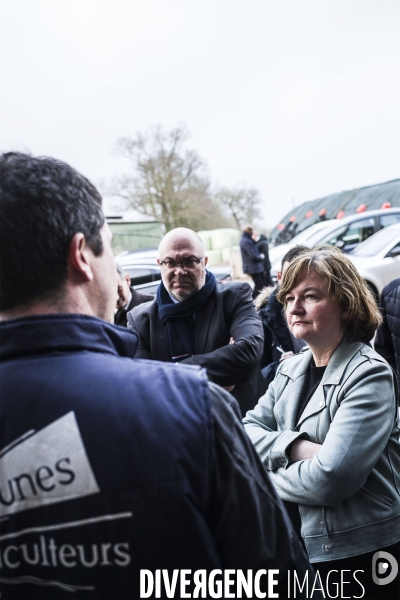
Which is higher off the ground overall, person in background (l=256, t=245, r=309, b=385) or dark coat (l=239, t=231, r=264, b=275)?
person in background (l=256, t=245, r=309, b=385)

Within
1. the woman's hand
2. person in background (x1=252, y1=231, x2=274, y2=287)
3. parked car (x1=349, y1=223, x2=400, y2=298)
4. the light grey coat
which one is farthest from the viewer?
person in background (x1=252, y1=231, x2=274, y2=287)

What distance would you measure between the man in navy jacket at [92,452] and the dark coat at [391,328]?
2.18 m

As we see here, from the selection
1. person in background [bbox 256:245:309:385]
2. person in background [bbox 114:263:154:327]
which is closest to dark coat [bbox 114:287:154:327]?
person in background [bbox 114:263:154:327]

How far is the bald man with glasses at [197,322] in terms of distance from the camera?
288cm

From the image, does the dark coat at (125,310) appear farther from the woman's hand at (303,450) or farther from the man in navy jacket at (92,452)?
the man in navy jacket at (92,452)

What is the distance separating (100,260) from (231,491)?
0.54 meters

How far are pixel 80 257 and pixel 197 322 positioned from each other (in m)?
1.99

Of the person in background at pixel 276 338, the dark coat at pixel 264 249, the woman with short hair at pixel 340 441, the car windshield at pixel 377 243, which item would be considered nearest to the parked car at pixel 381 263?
the car windshield at pixel 377 243

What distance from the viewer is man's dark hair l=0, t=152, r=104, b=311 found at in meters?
1.00

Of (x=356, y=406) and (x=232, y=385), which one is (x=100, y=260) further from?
(x=232, y=385)

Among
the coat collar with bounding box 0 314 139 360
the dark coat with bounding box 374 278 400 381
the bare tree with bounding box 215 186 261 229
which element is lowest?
the bare tree with bounding box 215 186 261 229

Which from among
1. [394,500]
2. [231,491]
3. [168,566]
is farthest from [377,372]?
[168,566]

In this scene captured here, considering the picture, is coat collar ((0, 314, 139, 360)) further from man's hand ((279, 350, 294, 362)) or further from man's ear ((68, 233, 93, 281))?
man's hand ((279, 350, 294, 362))

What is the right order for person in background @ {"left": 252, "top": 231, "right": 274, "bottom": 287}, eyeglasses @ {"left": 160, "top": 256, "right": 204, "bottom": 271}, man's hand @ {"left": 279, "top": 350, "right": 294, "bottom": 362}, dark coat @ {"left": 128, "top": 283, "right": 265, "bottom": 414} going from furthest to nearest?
person in background @ {"left": 252, "top": 231, "right": 274, "bottom": 287} → man's hand @ {"left": 279, "top": 350, "right": 294, "bottom": 362} → eyeglasses @ {"left": 160, "top": 256, "right": 204, "bottom": 271} → dark coat @ {"left": 128, "top": 283, "right": 265, "bottom": 414}
